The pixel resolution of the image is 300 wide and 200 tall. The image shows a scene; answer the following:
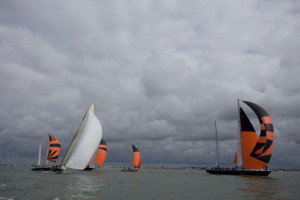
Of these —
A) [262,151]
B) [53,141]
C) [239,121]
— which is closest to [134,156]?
[53,141]

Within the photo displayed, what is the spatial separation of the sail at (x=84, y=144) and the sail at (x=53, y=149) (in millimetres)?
36099

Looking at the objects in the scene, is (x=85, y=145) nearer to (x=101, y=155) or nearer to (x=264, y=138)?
(x=264, y=138)

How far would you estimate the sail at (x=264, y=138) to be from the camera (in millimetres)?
56656

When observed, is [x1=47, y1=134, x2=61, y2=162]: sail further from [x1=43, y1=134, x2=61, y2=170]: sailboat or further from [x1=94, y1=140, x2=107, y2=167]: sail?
[x1=94, y1=140, x2=107, y2=167]: sail

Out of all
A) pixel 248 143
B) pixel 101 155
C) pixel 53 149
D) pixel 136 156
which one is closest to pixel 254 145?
pixel 248 143

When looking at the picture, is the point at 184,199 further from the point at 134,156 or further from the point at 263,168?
the point at 134,156

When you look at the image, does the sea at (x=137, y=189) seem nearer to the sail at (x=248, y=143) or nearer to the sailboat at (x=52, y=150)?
the sail at (x=248, y=143)

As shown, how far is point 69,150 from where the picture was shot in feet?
187

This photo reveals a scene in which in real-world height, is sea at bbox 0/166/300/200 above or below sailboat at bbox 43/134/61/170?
below

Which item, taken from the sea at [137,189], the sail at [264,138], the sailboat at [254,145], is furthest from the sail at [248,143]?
the sea at [137,189]

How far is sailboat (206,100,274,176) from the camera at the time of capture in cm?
5700

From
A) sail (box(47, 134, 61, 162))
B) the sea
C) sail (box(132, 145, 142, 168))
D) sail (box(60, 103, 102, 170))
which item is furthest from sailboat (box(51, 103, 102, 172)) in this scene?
sail (box(132, 145, 142, 168))

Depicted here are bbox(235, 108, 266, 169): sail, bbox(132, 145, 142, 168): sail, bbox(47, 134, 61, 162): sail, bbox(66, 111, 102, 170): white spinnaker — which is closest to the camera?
bbox(66, 111, 102, 170): white spinnaker

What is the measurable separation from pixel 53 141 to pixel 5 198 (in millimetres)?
68521
